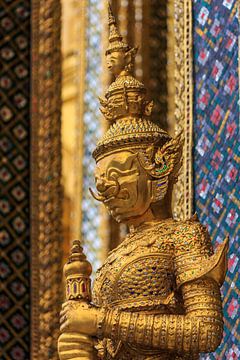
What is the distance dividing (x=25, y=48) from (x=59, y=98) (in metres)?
0.27

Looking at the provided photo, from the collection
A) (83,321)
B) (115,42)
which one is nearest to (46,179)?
(115,42)

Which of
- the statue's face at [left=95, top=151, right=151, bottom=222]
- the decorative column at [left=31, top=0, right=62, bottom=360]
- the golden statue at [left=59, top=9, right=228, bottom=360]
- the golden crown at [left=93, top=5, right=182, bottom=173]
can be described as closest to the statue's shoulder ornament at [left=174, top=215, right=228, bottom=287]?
the golden statue at [left=59, top=9, right=228, bottom=360]

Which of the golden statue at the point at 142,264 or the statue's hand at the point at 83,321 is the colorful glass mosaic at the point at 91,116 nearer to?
the golden statue at the point at 142,264

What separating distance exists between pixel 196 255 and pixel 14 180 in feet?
9.11

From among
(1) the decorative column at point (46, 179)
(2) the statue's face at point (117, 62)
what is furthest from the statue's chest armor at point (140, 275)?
(1) the decorative column at point (46, 179)

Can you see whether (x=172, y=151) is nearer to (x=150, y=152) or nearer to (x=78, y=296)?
(x=150, y=152)

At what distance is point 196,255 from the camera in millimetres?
4395

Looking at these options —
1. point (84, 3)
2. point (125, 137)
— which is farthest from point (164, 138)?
point (84, 3)

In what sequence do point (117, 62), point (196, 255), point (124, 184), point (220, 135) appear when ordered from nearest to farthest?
point (196, 255) < point (124, 184) < point (117, 62) < point (220, 135)

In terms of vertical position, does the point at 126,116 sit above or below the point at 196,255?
above

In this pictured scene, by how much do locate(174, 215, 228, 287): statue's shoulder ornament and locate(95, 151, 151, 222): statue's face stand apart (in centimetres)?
14

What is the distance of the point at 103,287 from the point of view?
4500 mm

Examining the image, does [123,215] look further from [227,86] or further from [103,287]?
[227,86]

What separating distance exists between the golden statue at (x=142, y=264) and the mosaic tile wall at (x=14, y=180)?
7.62 ft
